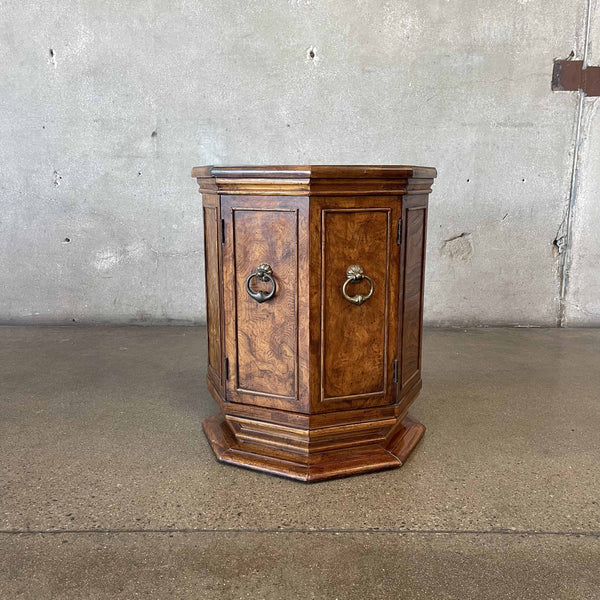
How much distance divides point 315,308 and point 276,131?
233 cm

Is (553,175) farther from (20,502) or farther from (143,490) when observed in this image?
(20,502)

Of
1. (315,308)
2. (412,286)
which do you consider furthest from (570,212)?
(315,308)

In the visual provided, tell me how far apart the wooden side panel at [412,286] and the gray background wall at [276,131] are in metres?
1.88

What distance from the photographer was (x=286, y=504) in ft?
6.66

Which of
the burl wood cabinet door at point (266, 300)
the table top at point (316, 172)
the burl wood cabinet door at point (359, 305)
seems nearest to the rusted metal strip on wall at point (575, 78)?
the table top at point (316, 172)

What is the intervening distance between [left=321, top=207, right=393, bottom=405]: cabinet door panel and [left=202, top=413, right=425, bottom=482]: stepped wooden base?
0.47 ft

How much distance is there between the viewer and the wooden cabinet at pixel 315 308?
2043 millimetres

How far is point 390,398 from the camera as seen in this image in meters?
2.27

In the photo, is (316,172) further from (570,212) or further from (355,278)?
(570,212)

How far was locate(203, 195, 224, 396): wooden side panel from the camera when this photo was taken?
7.50 ft

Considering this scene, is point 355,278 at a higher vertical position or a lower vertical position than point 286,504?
higher

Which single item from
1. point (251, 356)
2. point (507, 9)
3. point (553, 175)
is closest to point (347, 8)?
point (507, 9)

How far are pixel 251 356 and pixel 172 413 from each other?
0.77 meters

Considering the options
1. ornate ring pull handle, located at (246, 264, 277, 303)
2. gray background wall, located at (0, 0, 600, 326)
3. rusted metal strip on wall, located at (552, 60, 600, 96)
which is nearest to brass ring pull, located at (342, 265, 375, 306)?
ornate ring pull handle, located at (246, 264, 277, 303)
